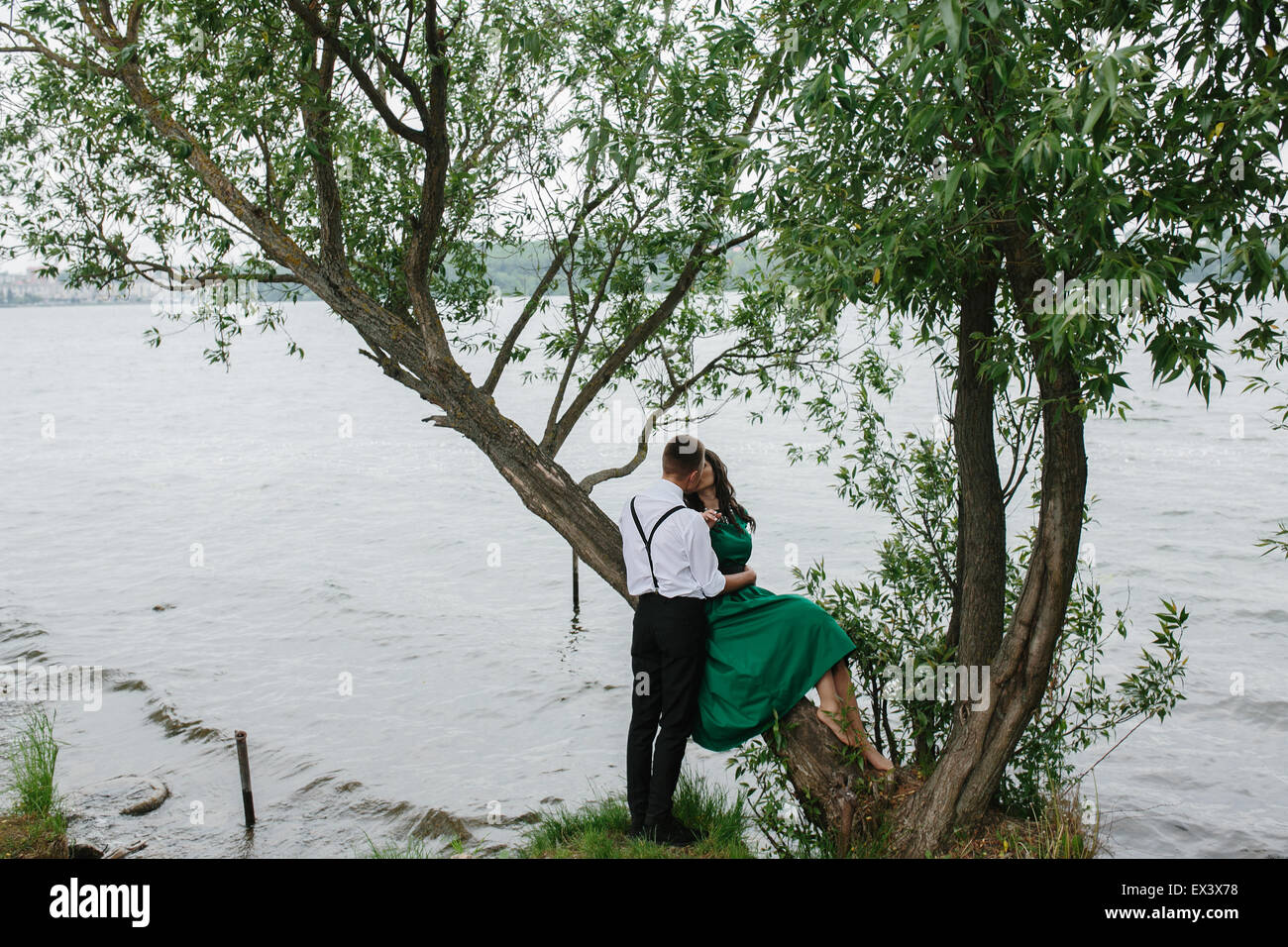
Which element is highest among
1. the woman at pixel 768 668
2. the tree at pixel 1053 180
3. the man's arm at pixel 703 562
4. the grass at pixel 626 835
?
the tree at pixel 1053 180

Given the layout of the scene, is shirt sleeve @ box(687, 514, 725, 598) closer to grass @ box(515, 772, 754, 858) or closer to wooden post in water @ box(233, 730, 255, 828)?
grass @ box(515, 772, 754, 858)

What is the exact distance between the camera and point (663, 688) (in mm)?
6562

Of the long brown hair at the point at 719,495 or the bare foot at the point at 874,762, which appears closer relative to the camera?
the bare foot at the point at 874,762

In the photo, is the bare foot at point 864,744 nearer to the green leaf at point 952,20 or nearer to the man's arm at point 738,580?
the man's arm at point 738,580

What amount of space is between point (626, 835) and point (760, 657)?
1796 millimetres

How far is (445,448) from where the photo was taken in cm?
4391

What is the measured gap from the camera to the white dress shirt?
6.30 metres

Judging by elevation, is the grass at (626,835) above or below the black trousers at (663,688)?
below

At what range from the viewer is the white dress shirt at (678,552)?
630 centimetres

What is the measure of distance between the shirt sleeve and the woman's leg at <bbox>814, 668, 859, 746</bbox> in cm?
96

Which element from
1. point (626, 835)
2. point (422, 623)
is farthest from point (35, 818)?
point (422, 623)

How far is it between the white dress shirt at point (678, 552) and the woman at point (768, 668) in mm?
283

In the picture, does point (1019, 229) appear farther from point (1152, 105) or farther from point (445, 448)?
point (445, 448)

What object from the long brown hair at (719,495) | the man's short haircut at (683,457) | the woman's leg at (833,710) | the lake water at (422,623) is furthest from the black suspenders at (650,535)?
the lake water at (422,623)
